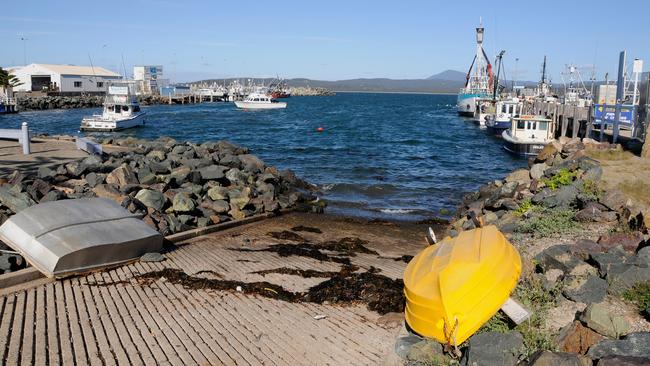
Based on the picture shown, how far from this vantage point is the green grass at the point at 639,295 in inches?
280

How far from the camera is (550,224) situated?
10.8 metres

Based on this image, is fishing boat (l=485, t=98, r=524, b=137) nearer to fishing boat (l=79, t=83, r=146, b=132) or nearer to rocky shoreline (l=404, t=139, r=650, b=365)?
fishing boat (l=79, t=83, r=146, b=132)

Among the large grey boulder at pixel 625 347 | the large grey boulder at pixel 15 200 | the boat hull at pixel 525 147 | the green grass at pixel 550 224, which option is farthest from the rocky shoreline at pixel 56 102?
the large grey boulder at pixel 625 347

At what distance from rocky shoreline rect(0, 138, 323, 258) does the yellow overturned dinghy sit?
7.01m

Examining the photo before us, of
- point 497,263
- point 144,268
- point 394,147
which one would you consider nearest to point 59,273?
point 144,268

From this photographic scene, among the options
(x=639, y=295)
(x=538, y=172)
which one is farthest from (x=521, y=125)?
(x=639, y=295)

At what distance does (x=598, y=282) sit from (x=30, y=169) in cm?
1624

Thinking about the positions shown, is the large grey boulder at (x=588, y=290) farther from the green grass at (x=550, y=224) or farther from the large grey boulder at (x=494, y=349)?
the green grass at (x=550, y=224)

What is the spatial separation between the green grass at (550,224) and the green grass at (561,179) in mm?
2957

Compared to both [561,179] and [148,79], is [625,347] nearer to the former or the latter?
[561,179]

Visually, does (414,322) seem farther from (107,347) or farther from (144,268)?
(144,268)

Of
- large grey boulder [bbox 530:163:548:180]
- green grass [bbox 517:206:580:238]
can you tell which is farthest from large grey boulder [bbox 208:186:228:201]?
large grey boulder [bbox 530:163:548:180]

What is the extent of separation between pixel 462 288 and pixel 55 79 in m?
112

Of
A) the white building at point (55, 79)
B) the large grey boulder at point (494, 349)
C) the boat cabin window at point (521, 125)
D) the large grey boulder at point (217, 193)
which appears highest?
the white building at point (55, 79)
